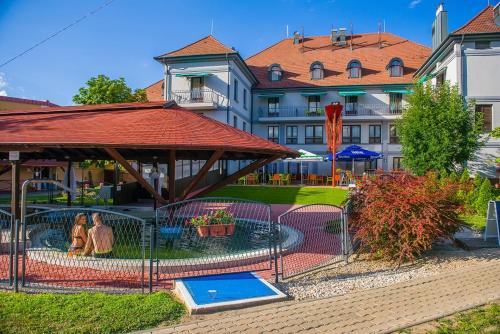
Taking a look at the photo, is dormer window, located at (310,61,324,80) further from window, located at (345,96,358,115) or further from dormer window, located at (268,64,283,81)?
window, located at (345,96,358,115)

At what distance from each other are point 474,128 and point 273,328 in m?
20.9

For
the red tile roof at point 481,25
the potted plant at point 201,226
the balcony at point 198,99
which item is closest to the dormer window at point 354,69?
the red tile roof at point 481,25

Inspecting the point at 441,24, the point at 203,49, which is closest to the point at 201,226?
the point at 203,49

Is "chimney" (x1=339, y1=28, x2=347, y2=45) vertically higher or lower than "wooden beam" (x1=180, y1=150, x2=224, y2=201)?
higher

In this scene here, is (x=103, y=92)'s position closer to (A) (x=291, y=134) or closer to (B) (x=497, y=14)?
(A) (x=291, y=134)

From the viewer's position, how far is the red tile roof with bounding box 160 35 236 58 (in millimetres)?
31547

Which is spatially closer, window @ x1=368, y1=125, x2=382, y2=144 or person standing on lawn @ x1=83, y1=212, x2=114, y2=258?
person standing on lawn @ x1=83, y1=212, x2=114, y2=258

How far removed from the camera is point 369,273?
735 centimetres

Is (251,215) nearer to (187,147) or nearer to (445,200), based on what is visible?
(187,147)

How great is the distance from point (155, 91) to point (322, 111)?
19.2 metres

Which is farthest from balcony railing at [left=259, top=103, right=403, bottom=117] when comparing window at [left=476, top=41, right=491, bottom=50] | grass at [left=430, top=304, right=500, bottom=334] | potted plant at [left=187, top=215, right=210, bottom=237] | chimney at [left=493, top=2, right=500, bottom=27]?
grass at [left=430, top=304, right=500, bottom=334]

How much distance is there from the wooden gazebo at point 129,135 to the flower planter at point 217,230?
5.03 feet

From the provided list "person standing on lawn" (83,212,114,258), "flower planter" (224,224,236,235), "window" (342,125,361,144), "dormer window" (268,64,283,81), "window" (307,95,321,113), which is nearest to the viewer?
"person standing on lawn" (83,212,114,258)

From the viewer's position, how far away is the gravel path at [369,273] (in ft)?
20.3
